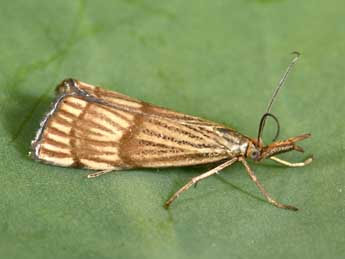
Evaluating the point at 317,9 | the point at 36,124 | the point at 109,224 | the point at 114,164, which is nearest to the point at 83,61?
the point at 36,124

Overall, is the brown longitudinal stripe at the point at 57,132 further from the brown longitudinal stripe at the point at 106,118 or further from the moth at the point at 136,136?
the brown longitudinal stripe at the point at 106,118

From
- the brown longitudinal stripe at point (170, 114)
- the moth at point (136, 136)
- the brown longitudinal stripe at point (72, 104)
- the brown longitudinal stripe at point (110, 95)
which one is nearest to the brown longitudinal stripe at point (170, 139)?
the moth at point (136, 136)

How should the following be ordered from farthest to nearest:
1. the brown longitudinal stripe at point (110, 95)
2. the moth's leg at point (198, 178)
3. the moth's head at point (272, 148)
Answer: the brown longitudinal stripe at point (110, 95) < the moth's head at point (272, 148) < the moth's leg at point (198, 178)

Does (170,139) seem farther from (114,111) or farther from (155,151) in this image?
(114,111)

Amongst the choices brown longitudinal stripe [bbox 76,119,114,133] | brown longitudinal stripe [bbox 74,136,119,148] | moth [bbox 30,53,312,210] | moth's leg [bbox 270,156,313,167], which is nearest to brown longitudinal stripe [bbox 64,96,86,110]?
moth [bbox 30,53,312,210]

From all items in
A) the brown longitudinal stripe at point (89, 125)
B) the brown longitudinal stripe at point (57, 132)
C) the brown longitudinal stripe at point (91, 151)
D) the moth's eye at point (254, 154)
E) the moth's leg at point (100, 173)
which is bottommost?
the moth's leg at point (100, 173)

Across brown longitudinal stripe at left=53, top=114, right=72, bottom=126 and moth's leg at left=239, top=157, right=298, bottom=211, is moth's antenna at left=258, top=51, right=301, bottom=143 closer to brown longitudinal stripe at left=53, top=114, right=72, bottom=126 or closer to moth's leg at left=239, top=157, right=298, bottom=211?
moth's leg at left=239, top=157, right=298, bottom=211

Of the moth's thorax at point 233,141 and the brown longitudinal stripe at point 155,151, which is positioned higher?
the moth's thorax at point 233,141

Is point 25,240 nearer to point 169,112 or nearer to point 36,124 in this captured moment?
point 36,124

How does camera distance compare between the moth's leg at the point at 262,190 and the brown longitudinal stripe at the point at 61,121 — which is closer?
the moth's leg at the point at 262,190

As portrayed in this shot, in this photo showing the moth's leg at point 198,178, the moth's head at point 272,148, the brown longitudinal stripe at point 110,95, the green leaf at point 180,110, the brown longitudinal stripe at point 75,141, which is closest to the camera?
the green leaf at point 180,110
